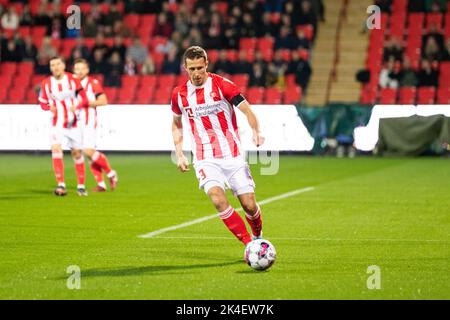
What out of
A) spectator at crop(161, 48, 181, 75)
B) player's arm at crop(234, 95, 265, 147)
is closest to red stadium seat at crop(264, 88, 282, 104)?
spectator at crop(161, 48, 181, 75)

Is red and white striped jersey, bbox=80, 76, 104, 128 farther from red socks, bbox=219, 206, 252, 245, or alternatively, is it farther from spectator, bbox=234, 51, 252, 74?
spectator, bbox=234, 51, 252, 74

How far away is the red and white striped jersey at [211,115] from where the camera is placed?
32.8 feet

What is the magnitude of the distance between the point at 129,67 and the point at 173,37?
176cm

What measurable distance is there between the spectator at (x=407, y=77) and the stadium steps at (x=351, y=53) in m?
1.96

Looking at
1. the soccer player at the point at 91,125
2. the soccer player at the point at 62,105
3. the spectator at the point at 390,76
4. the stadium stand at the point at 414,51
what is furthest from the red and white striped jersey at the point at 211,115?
the spectator at the point at 390,76

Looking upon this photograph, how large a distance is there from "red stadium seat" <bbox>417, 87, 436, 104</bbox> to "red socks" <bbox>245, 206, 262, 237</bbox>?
1787 cm

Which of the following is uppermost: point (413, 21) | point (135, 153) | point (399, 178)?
point (413, 21)

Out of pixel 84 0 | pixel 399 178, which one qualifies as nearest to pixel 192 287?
pixel 399 178

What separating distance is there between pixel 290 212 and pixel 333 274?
5328mm

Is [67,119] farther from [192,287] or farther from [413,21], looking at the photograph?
[413,21]

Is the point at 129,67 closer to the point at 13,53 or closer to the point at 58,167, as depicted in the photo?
the point at 13,53

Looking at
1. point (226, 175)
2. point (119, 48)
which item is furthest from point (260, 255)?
point (119, 48)

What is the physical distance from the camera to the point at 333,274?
9180 millimetres

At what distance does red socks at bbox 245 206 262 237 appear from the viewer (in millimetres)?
10086
